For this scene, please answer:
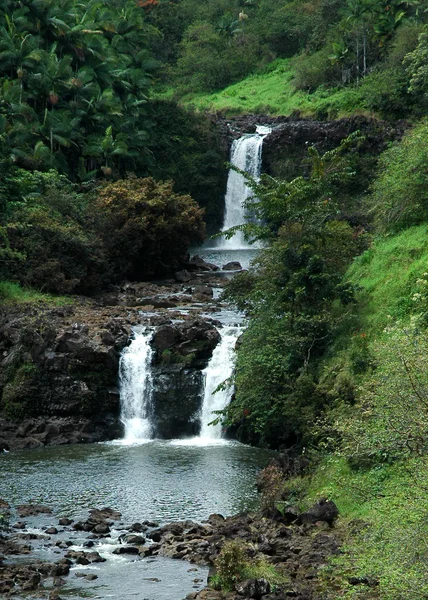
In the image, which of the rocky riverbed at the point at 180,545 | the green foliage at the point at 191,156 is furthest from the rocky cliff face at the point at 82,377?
the green foliage at the point at 191,156

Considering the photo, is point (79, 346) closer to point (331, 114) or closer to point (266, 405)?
point (266, 405)

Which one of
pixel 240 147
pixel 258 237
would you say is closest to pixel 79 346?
pixel 258 237

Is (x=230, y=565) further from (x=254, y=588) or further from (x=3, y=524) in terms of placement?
(x=3, y=524)

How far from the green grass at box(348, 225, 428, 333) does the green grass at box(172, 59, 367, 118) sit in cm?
3392

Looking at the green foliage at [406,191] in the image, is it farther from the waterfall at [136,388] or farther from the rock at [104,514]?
the rock at [104,514]

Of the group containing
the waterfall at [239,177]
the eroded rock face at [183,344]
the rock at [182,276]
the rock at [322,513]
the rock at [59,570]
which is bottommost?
the rock at [59,570]

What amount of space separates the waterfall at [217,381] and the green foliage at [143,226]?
47.2ft

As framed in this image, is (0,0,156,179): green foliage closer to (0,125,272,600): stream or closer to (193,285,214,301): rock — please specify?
(193,285,214,301): rock

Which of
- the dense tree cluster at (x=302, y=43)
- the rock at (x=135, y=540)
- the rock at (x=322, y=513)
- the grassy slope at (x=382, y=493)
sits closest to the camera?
the grassy slope at (x=382, y=493)

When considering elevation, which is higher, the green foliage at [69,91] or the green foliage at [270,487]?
the green foliage at [69,91]

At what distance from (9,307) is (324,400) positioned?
16401mm

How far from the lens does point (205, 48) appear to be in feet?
294

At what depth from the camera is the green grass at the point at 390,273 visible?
31234 mm

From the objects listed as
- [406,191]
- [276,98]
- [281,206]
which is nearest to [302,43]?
[276,98]
